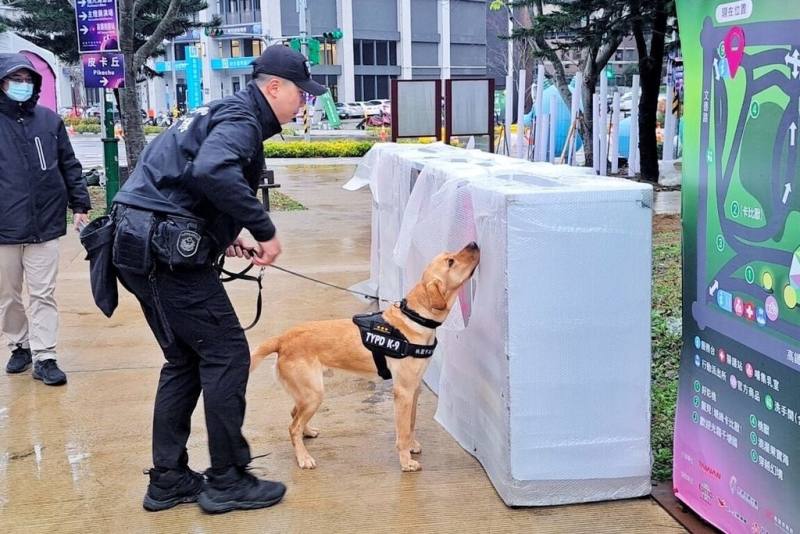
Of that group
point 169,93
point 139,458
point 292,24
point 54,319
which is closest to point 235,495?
point 139,458

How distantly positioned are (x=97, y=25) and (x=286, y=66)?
9.43 meters

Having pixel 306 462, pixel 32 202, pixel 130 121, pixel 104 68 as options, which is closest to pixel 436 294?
pixel 306 462

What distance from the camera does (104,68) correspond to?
39.7ft

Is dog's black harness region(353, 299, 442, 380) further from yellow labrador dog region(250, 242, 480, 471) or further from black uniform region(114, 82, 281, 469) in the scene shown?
black uniform region(114, 82, 281, 469)

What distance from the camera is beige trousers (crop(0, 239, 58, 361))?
17.4 ft

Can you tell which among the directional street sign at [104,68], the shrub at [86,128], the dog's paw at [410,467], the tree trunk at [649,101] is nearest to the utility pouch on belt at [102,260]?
the dog's paw at [410,467]

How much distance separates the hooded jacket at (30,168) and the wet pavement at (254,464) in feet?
3.14

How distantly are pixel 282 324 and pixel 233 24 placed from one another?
64736mm

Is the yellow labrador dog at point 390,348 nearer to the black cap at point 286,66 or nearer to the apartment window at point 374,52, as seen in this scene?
the black cap at point 286,66

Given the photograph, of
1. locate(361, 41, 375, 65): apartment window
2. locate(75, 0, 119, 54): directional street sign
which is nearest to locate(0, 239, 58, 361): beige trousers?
locate(75, 0, 119, 54): directional street sign

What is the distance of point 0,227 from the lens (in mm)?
5152

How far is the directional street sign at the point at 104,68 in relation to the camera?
39.6ft

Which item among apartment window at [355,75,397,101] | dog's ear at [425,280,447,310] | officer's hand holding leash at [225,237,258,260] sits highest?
apartment window at [355,75,397,101]

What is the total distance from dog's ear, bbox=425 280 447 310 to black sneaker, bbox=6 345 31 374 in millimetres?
3063
